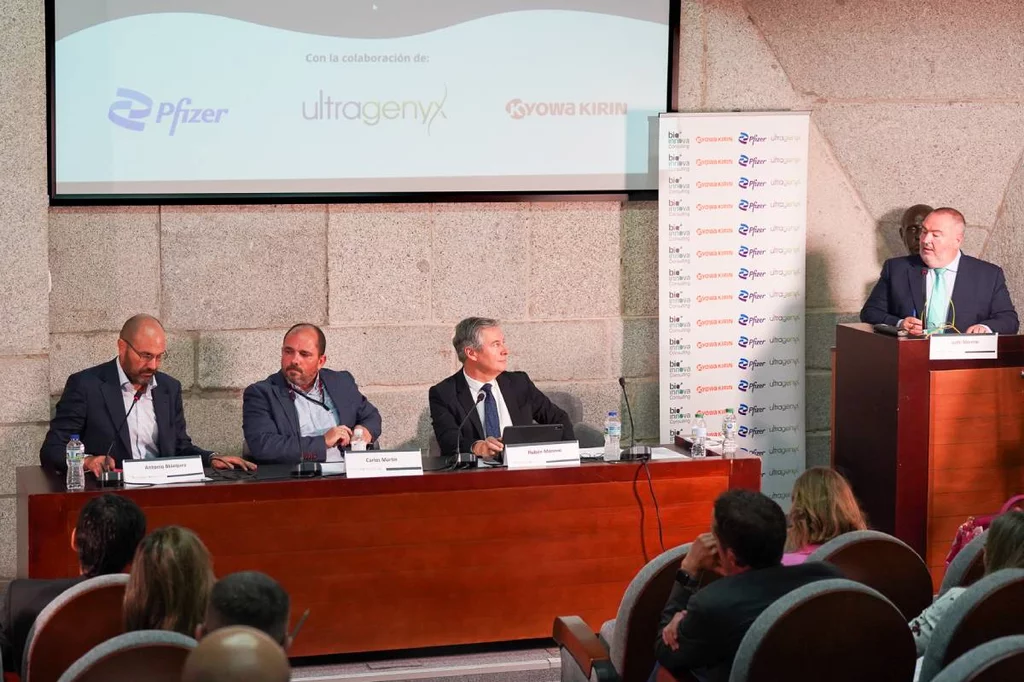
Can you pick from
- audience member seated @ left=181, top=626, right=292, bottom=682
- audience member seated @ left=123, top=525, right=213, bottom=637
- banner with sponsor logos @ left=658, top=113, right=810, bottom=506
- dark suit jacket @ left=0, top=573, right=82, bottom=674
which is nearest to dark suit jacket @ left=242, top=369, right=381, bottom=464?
banner with sponsor logos @ left=658, top=113, right=810, bottom=506

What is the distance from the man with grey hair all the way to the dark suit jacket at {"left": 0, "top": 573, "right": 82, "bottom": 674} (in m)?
2.39

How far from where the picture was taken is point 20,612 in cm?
328

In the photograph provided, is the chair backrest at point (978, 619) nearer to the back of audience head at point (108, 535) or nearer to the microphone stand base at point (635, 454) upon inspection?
the back of audience head at point (108, 535)

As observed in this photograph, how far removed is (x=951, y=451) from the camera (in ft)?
18.7

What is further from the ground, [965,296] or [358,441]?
[965,296]

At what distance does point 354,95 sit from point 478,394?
167 cm

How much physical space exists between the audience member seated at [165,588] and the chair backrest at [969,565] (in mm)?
1956

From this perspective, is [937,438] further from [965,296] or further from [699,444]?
[699,444]

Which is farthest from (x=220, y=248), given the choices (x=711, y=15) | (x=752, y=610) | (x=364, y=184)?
(x=752, y=610)

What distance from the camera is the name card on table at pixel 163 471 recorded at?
469 centimetres

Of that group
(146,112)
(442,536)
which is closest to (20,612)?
(442,536)

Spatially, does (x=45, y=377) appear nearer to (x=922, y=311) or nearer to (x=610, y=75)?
(x=610, y=75)

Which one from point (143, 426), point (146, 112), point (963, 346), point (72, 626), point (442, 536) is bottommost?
point (442, 536)

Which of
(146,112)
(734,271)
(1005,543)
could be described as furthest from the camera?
(734,271)
